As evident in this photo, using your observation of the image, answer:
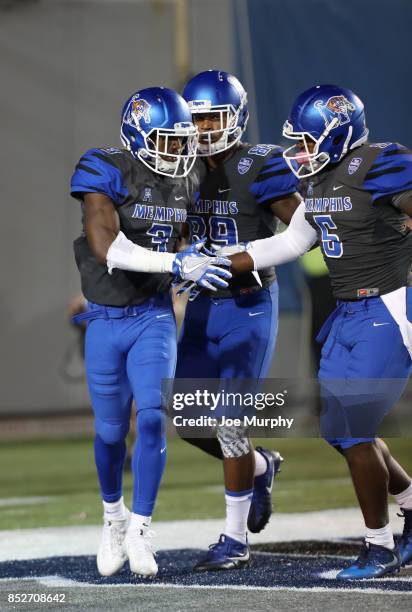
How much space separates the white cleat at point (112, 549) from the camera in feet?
13.7

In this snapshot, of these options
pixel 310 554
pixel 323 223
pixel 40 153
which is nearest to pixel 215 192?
pixel 323 223

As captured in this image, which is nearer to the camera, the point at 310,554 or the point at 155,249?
the point at 155,249

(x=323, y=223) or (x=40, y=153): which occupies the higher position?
(x=40, y=153)

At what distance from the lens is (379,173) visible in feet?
13.1

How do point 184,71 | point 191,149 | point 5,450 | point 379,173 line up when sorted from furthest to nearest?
point 184,71
point 5,450
point 191,149
point 379,173

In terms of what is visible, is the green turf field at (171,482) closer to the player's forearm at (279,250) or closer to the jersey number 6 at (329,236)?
the player's forearm at (279,250)

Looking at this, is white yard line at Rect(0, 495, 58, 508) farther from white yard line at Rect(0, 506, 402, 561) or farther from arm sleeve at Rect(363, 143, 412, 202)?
arm sleeve at Rect(363, 143, 412, 202)

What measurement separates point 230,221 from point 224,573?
1319mm

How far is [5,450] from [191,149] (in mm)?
5214

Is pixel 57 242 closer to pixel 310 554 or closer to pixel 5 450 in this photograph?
pixel 5 450

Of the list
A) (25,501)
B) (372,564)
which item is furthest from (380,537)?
(25,501)

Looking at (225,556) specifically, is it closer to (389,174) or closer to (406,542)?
(406,542)

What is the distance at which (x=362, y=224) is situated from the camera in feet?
13.4

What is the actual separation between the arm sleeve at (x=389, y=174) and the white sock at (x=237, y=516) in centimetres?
121
